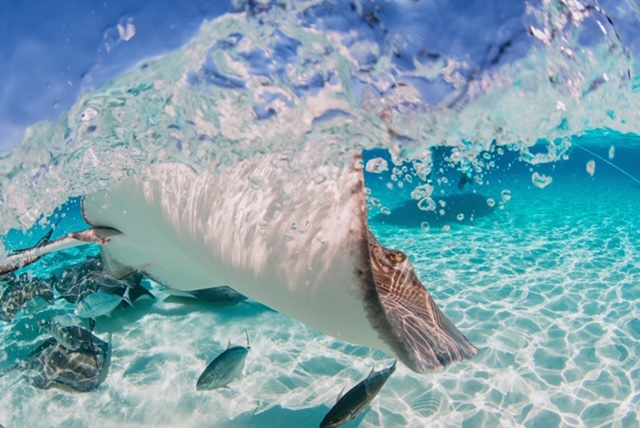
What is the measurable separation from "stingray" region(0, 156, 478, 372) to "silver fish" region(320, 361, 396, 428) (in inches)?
48.0

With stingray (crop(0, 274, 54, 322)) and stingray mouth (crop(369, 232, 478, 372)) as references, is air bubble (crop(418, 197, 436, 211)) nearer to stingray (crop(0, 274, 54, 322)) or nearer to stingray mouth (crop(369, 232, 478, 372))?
stingray mouth (crop(369, 232, 478, 372))

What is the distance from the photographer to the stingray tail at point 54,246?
11.7ft

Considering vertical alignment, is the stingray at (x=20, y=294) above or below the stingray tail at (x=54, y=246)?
below

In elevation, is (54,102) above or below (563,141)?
above

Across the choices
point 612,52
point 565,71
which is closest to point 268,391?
point 565,71

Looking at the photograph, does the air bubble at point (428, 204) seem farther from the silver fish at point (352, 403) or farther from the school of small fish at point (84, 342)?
the silver fish at point (352, 403)

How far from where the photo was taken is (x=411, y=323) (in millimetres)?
2352

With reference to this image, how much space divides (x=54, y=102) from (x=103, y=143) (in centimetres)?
66

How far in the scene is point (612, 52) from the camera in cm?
410

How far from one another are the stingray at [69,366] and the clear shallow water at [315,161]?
0.15m

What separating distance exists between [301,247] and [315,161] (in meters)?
0.96

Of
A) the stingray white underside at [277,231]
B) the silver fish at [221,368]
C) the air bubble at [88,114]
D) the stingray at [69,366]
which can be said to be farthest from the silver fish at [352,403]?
the air bubble at [88,114]

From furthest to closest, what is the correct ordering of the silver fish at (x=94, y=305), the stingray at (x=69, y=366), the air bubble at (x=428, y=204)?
the silver fish at (x=94, y=305) < the stingray at (x=69, y=366) < the air bubble at (x=428, y=204)

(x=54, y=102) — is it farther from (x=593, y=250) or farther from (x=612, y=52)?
(x=593, y=250)
